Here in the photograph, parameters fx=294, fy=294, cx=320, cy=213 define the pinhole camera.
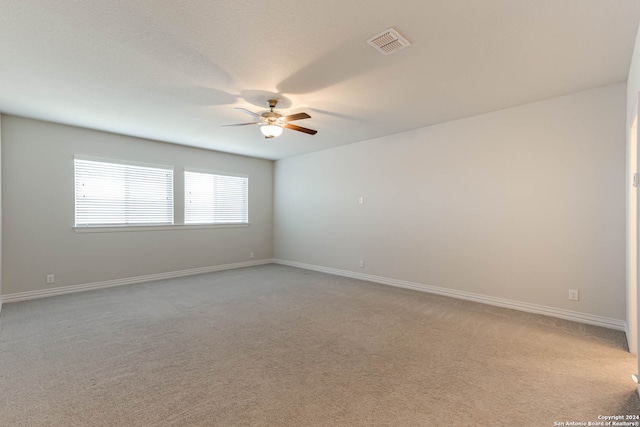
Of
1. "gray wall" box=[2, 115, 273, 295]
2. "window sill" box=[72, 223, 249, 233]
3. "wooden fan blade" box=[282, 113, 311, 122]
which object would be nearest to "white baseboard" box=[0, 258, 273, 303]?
"gray wall" box=[2, 115, 273, 295]

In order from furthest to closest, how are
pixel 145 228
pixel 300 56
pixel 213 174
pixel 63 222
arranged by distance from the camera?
1. pixel 213 174
2. pixel 145 228
3. pixel 63 222
4. pixel 300 56

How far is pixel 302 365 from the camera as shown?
239 cm

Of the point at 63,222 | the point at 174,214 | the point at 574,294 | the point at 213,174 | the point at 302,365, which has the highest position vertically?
the point at 213,174

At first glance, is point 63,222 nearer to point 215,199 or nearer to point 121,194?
point 121,194

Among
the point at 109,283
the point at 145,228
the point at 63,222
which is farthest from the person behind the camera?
the point at 145,228

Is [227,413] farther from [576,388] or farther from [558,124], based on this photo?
[558,124]

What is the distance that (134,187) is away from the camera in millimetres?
5293

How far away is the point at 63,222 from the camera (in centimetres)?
455

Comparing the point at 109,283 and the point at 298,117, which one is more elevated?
the point at 298,117

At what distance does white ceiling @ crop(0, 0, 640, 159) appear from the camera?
2027mm

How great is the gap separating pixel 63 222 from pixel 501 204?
645 cm

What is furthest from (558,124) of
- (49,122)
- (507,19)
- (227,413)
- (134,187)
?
(49,122)

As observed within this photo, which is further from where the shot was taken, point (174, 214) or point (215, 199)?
point (215, 199)

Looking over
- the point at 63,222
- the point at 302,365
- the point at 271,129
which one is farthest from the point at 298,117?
the point at 63,222
